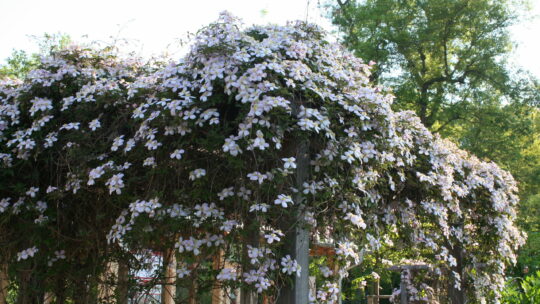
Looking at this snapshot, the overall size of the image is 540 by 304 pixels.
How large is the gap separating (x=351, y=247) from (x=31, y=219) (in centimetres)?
193

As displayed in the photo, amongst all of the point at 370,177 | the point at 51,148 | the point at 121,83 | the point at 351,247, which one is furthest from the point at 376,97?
the point at 51,148

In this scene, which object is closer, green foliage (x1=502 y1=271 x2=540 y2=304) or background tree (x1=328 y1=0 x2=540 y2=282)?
green foliage (x1=502 y1=271 x2=540 y2=304)

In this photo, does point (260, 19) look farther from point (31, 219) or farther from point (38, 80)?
point (31, 219)

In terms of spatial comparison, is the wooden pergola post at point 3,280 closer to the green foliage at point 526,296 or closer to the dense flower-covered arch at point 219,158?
the dense flower-covered arch at point 219,158

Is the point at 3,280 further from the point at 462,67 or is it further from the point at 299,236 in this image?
the point at 462,67

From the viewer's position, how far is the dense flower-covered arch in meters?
2.45

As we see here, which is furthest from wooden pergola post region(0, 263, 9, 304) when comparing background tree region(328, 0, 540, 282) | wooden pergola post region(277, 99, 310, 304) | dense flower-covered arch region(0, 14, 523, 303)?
background tree region(328, 0, 540, 282)

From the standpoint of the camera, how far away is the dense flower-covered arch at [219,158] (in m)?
2.45

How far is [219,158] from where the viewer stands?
2520 millimetres

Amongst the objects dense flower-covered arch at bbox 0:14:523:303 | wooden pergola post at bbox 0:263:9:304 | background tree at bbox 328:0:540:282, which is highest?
background tree at bbox 328:0:540:282

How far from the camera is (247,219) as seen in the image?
255cm

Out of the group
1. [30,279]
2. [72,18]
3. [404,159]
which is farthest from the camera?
[72,18]

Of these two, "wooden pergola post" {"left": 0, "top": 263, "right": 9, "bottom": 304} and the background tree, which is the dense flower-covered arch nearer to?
"wooden pergola post" {"left": 0, "top": 263, "right": 9, "bottom": 304}

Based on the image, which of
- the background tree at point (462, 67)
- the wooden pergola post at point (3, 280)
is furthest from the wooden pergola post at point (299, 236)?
the background tree at point (462, 67)
